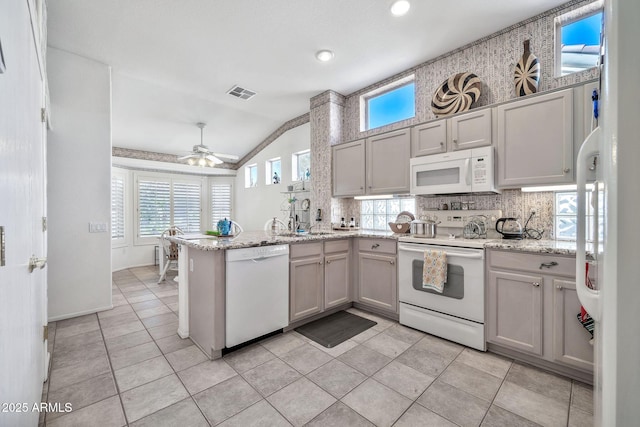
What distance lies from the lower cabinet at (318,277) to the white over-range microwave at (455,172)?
3.64ft

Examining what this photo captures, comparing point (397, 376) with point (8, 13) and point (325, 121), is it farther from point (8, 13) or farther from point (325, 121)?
point (325, 121)

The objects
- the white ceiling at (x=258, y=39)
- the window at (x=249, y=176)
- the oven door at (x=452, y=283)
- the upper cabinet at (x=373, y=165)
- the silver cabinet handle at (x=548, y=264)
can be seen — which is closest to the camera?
the silver cabinet handle at (x=548, y=264)

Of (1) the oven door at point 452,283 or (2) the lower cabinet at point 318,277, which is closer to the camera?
(1) the oven door at point 452,283

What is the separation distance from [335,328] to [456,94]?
2.81 meters

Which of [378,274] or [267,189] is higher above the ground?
[267,189]

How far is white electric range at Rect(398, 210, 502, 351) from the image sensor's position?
2.29 m

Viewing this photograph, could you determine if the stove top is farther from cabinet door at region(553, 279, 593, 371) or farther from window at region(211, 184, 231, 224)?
window at region(211, 184, 231, 224)

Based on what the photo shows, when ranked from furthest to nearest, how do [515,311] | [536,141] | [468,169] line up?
[468,169] → [536,141] → [515,311]

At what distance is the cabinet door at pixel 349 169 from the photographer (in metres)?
3.61


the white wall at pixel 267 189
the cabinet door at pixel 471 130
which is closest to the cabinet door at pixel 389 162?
the cabinet door at pixel 471 130

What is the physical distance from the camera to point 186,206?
694 centimetres

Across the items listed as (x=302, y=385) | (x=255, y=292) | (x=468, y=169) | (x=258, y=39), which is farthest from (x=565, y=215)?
(x=258, y=39)

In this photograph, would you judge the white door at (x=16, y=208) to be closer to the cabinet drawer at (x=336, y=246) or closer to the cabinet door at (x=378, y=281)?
the cabinet drawer at (x=336, y=246)

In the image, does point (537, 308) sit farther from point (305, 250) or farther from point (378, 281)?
point (305, 250)
